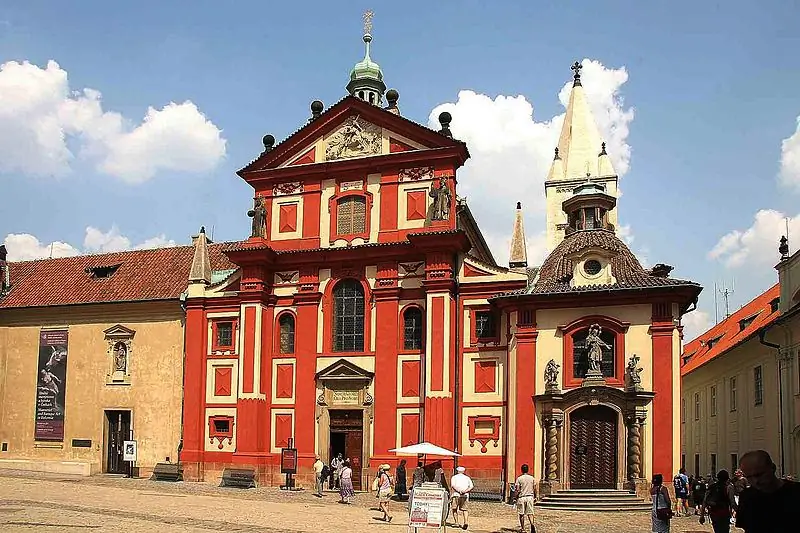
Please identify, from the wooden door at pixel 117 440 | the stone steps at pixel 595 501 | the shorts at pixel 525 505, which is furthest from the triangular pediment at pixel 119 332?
the shorts at pixel 525 505

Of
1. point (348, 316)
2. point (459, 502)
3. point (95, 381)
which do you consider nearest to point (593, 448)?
point (459, 502)

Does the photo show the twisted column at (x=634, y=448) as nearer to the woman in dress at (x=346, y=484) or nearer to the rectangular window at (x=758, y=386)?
the rectangular window at (x=758, y=386)

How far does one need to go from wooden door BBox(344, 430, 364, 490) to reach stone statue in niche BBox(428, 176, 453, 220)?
381 inches

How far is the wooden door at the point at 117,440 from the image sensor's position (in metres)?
41.8

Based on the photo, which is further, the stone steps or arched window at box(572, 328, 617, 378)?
arched window at box(572, 328, 617, 378)

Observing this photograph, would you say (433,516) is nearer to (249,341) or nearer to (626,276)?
(626,276)

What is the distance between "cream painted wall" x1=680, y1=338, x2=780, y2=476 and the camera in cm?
3581

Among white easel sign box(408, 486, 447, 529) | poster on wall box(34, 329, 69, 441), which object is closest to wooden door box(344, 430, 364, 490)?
poster on wall box(34, 329, 69, 441)

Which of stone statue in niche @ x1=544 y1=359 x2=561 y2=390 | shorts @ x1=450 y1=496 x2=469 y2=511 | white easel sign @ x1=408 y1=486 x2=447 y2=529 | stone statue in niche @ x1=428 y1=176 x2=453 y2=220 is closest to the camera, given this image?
white easel sign @ x1=408 y1=486 x2=447 y2=529

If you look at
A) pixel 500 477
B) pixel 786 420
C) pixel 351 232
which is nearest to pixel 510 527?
pixel 500 477

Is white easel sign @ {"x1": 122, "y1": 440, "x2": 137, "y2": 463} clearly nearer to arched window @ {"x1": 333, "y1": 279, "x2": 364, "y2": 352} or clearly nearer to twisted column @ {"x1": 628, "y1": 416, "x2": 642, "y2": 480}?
arched window @ {"x1": 333, "y1": 279, "x2": 364, "y2": 352}

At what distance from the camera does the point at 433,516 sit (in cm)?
1928

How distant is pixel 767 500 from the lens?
6.84 m

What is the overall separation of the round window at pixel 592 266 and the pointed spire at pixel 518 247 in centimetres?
293
